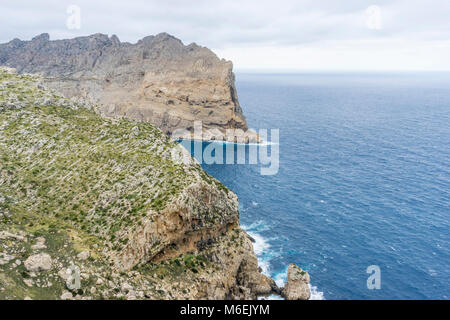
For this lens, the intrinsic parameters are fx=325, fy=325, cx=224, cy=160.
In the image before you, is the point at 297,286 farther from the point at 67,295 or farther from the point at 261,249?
the point at 67,295

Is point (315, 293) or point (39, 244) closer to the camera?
point (39, 244)

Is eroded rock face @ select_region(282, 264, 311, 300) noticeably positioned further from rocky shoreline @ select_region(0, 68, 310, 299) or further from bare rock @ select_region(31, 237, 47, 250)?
bare rock @ select_region(31, 237, 47, 250)

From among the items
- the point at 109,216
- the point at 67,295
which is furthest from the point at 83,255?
the point at 109,216

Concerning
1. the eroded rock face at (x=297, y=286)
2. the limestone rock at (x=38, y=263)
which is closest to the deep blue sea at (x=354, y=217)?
the eroded rock face at (x=297, y=286)

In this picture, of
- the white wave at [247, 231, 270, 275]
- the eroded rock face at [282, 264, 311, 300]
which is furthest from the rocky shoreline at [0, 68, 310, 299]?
the white wave at [247, 231, 270, 275]

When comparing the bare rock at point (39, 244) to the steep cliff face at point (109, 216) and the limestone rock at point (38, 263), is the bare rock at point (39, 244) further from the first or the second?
the limestone rock at point (38, 263)
